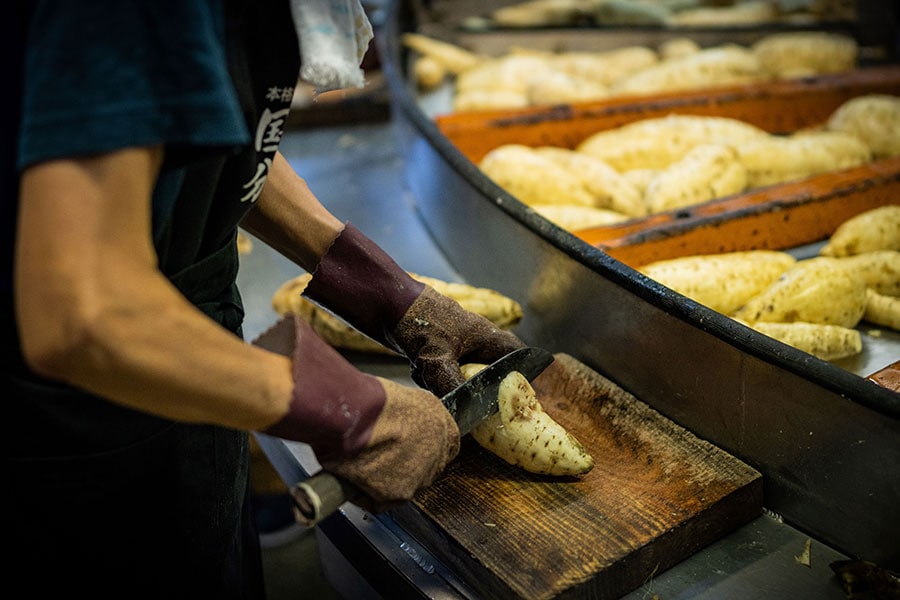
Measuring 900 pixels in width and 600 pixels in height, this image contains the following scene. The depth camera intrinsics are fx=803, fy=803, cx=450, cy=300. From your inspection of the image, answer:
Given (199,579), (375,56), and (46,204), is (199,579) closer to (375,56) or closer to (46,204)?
(46,204)

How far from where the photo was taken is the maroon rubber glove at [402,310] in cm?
169

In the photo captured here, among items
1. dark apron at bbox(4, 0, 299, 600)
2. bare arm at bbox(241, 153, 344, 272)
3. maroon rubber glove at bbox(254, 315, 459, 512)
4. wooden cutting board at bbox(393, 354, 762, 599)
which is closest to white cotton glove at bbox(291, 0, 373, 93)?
dark apron at bbox(4, 0, 299, 600)

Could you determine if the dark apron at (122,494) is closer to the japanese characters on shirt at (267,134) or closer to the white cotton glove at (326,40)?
the japanese characters on shirt at (267,134)

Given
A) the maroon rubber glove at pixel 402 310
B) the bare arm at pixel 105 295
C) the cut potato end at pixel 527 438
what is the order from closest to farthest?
1. the bare arm at pixel 105 295
2. the cut potato end at pixel 527 438
3. the maroon rubber glove at pixel 402 310

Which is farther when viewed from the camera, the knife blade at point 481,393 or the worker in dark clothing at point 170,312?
the knife blade at point 481,393

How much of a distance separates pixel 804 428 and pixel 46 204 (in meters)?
1.32

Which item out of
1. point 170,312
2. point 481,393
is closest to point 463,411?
point 481,393

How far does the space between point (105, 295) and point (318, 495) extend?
502 mm

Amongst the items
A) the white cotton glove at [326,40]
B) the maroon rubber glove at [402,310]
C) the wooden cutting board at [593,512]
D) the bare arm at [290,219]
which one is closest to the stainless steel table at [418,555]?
the wooden cutting board at [593,512]

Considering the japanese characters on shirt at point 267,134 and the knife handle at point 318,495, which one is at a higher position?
the japanese characters on shirt at point 267,134

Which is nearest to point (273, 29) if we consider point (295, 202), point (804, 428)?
point (295, 202)

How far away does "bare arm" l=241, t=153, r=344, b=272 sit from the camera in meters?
1.63

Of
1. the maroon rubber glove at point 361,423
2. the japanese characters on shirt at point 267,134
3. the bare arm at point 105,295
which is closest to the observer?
the bare arm at point 105,295

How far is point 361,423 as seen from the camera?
4.11 feet
